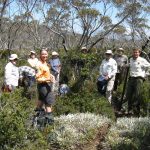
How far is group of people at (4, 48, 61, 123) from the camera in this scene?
10281 millimetres

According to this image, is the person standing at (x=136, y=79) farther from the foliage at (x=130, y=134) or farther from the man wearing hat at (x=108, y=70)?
the foliage at (x=130, y=134)

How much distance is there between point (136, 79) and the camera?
1252 centimetres

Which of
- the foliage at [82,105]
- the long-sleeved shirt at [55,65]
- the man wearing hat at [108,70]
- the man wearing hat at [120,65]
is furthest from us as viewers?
the long-sleeved shirt at [55,65]

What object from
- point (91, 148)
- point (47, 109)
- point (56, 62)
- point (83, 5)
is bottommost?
point (91, 148)

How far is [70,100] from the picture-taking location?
39.3ft

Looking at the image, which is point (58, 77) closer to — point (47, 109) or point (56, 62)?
point (56, 62)

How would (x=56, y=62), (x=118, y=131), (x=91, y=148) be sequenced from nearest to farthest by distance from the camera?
(x=91, y=148) → (x=118, y=131) → (x=56, y=62)

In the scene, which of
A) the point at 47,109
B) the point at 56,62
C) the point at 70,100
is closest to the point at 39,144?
the point at 47,109

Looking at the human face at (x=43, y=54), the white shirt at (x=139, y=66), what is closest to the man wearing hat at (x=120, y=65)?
the white shirt at (x=139, y=66)

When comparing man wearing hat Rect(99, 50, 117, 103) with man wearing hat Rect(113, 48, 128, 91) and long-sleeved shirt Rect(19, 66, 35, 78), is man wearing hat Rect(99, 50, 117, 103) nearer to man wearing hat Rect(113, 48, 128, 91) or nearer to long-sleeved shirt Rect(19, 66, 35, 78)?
man wearing hat Rect(113, 48, 128, 91)

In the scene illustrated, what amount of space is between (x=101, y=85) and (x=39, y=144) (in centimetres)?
547

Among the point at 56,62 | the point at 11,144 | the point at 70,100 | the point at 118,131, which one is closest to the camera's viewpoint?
the point at 11,144

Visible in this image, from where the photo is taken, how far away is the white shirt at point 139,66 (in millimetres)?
12281

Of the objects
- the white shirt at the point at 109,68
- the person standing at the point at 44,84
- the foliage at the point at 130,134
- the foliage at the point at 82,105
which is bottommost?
the foliage at the point at 130,134
